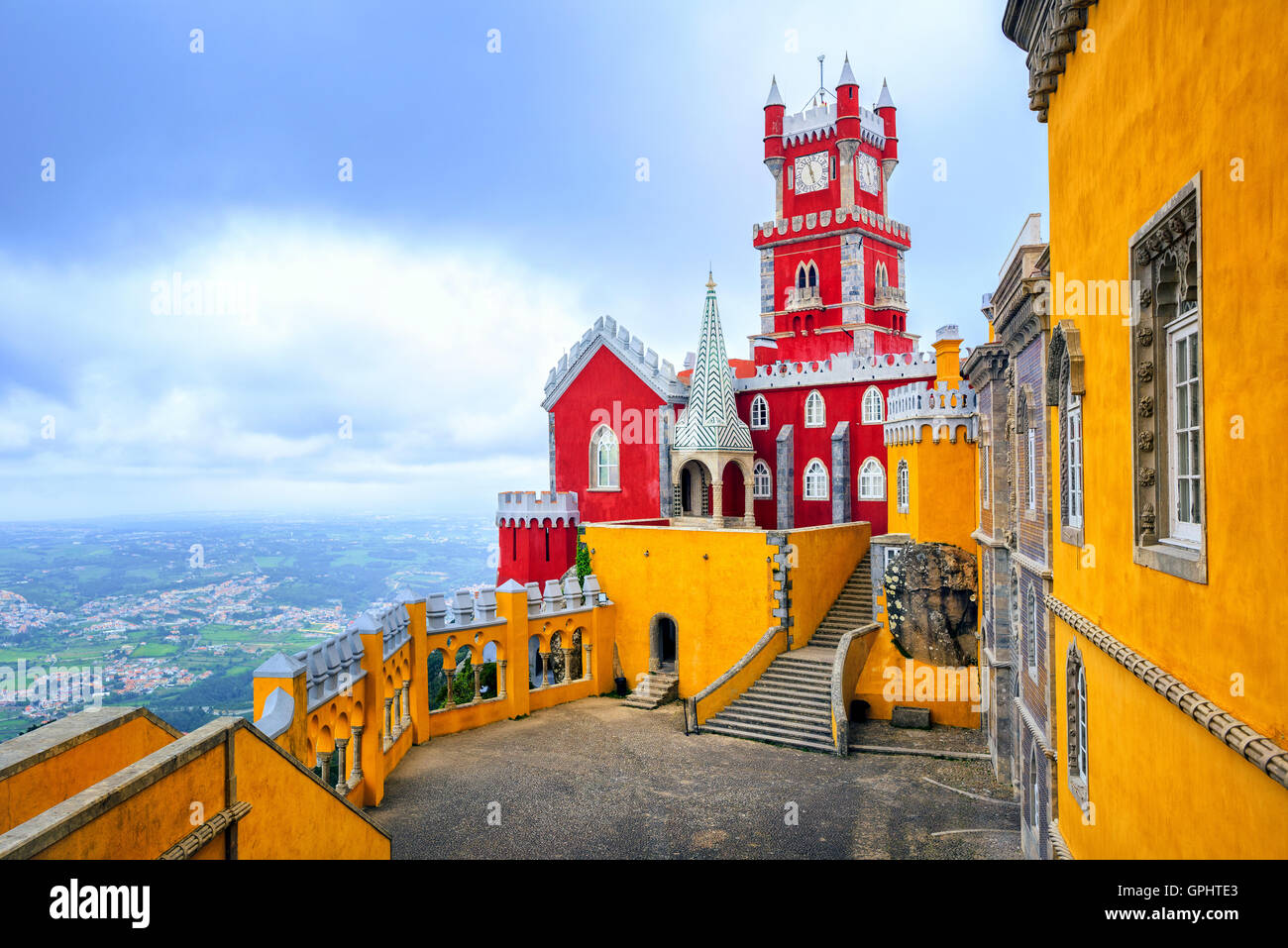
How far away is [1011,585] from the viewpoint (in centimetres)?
1515

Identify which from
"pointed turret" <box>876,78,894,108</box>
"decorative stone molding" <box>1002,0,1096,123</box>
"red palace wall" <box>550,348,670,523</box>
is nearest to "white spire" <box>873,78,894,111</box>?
"pointed turret" <box>876,78,894,108</box>

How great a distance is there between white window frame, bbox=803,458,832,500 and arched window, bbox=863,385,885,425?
222 centimetres

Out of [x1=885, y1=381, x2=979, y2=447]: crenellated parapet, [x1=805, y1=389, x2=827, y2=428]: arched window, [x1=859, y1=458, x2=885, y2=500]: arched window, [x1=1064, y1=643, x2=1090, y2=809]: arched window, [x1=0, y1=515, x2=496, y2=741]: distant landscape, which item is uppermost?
[x1=805, y1=389, x2=827, y2=428]: arched window

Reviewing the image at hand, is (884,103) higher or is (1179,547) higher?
(884,103)

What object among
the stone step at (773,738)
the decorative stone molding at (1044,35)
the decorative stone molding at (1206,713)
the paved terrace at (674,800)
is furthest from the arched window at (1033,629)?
the stone step at (773,738)

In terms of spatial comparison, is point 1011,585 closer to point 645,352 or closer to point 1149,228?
point 1149,228

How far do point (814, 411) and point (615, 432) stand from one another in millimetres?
7275

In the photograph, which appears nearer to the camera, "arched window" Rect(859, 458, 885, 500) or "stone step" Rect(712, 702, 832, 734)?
"stone step" Rect(712, 702, 832, 734)

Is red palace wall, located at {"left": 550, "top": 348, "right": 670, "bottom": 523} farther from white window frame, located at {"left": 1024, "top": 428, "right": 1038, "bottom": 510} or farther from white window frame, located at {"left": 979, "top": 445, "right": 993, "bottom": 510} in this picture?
white window frame, located at {"left": 1024, "top": 428, "right": 1038, "bottom": 510}

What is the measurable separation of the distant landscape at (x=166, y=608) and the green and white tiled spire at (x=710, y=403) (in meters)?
8.74

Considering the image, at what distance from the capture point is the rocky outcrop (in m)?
19.6

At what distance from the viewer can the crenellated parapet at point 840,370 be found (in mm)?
28875
